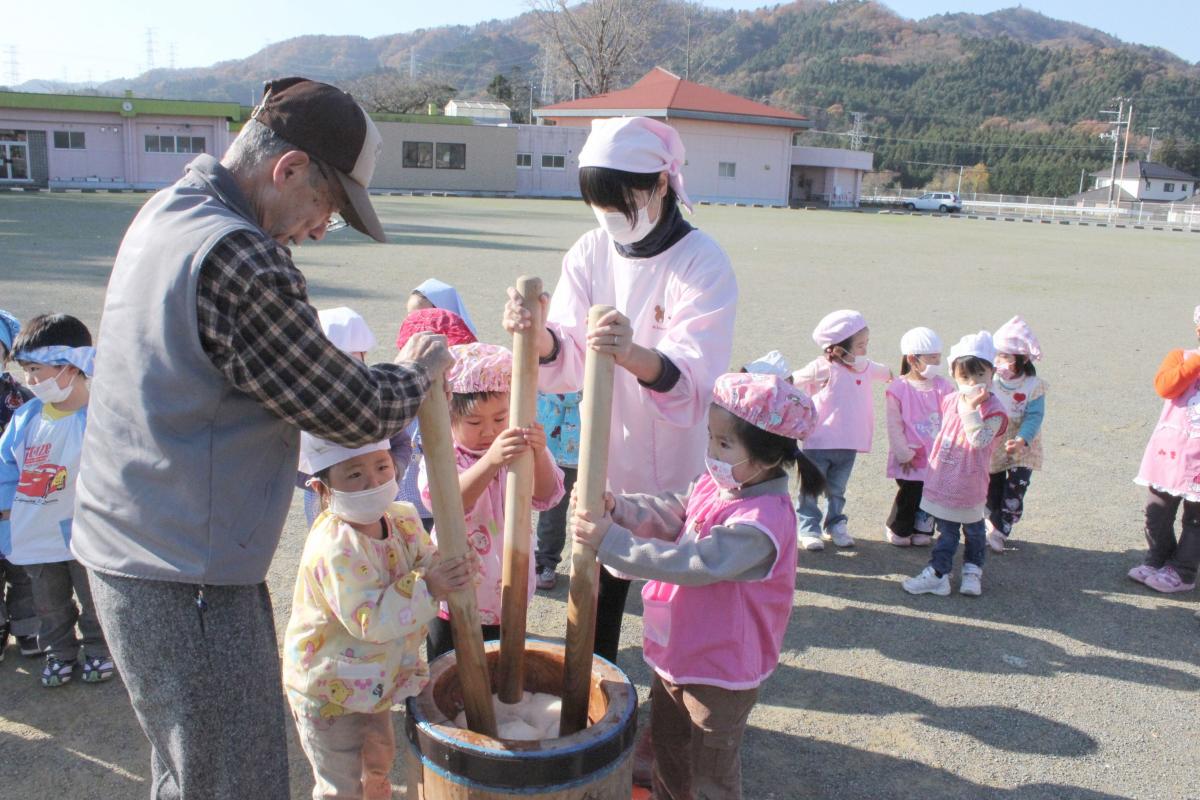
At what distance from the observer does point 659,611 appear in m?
2.75

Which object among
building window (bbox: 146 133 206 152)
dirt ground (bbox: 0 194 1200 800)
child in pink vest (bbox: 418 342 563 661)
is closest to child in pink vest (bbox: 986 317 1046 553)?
dirt ground (bbox: 0 194 1200 800)

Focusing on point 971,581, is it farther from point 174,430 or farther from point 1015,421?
point 174,430

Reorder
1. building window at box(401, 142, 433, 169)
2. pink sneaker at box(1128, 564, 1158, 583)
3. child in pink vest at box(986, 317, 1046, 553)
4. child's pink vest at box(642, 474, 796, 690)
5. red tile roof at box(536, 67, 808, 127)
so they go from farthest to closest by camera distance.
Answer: red tile roof at box(536, 67, 808, 127) < building window at box(401, 142, 433, 169) < child in pink vest at box(986, 317, 1046, 553) < pink sneaker at box(1128, 564, 1158, 583) < child's pink vest at box(642, 474, 796, 690)

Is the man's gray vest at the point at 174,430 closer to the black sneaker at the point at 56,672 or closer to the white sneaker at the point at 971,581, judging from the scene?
the black sneaker at the point at 56,672

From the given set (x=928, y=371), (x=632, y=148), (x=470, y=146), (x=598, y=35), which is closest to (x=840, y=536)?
(x=928, y=371)

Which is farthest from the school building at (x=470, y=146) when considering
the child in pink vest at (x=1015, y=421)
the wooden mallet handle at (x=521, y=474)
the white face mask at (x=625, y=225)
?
the wooden mallet handle at (x=521, y=474)

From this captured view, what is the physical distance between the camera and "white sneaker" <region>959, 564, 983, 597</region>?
467 centimetres

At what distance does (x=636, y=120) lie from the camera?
2.80m

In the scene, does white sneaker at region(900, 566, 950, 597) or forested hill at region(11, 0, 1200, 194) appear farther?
forested hill at region(11, 0, 1200, 194)

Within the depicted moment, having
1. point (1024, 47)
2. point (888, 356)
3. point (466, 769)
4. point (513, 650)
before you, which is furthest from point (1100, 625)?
point (1024, 47)

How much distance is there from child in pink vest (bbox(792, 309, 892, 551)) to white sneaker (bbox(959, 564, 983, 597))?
70 centimetres

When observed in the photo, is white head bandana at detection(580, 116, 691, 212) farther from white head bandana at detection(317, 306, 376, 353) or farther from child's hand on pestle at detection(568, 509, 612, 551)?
white head bandana at detection(317, 306, 376, 353)

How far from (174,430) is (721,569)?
1356mm

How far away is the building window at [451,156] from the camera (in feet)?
152
